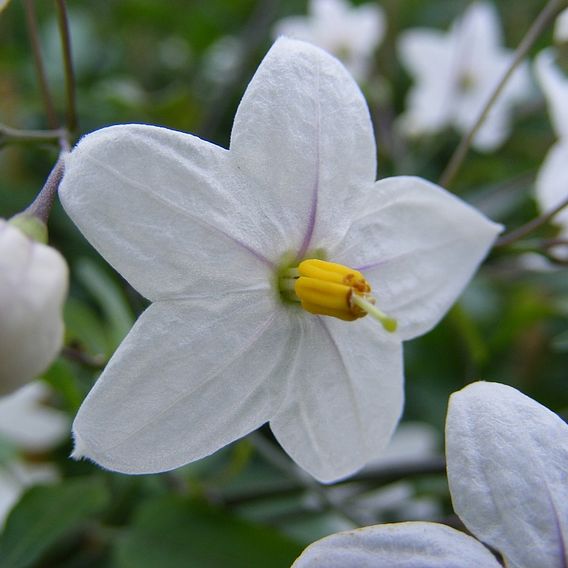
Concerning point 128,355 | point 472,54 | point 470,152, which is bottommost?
point 470,152

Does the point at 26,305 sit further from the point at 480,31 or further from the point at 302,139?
the point at 480,31

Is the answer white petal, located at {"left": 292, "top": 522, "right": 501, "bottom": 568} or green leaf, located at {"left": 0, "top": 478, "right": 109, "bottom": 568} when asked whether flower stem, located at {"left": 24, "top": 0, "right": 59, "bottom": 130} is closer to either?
green leaf, located at {"left": 0, "top": 478, "right": 109, "bottom": 568}

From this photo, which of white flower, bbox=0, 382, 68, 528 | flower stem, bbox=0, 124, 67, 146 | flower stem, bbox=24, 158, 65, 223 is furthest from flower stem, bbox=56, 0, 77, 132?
white flower, bbox=0, 382, 68, 528

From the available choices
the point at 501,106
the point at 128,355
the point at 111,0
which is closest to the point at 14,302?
the point at 128,355

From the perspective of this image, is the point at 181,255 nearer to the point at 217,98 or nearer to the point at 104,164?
the point at 104,164

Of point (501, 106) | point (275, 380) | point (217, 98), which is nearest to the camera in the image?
point (275, 380)

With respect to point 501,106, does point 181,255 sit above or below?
above

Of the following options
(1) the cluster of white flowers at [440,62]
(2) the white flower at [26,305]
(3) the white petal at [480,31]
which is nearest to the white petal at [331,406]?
(2) the white flower at [26,305]
